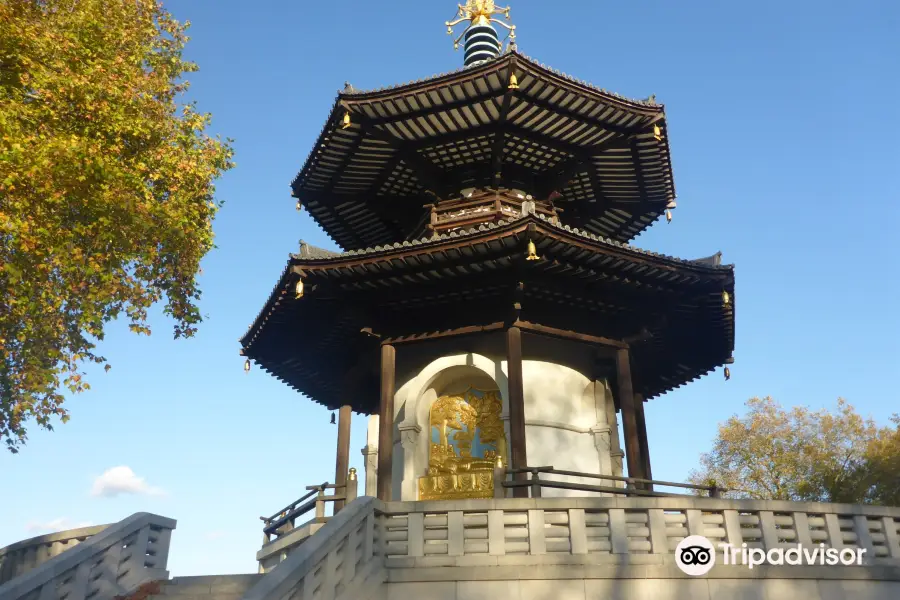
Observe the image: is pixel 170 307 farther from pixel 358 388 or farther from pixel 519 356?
pixel 519 356

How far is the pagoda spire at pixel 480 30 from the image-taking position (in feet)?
66.1

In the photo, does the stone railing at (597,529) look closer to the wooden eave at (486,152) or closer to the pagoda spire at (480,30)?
the wooden eave at (486,152)

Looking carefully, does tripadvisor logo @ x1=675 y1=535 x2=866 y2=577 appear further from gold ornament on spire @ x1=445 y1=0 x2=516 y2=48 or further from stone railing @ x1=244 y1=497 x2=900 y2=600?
gold ornament on spire @ x1=445 y1=0 x2=516 y2=48

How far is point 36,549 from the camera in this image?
12.1 meters

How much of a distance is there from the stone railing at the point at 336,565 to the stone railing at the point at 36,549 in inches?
199

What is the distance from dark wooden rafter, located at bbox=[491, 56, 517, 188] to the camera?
1323 cm

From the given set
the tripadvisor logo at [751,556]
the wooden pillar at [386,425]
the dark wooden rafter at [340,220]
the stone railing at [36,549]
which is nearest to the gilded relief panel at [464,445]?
the wooden pillar at [386,425]

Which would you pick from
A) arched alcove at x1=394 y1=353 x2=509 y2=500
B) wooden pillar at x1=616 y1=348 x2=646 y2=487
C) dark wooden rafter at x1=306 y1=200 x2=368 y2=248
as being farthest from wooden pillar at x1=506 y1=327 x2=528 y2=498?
dark wooden rafter at x1=306 y1=200 x2=368 y2=248

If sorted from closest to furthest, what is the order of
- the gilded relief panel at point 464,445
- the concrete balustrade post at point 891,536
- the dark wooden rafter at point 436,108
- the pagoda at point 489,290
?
1. the concrete balustrade post at point 891,536
2. the pagoda at point 489,290
3. the dark wooden rafter at point 436,108
4. the gilded relief panel at point 464,445

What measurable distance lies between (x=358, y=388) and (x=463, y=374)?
325cm

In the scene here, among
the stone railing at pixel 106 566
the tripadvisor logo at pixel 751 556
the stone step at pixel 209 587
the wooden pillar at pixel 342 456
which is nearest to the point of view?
the stone railing at pixel 106 566

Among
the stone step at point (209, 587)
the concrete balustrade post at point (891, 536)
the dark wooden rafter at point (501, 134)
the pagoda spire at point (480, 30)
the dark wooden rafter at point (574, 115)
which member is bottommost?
the stone step at point (209, 587)

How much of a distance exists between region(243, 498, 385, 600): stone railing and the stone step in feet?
Result: 4.47

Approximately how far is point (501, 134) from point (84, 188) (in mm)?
7859
